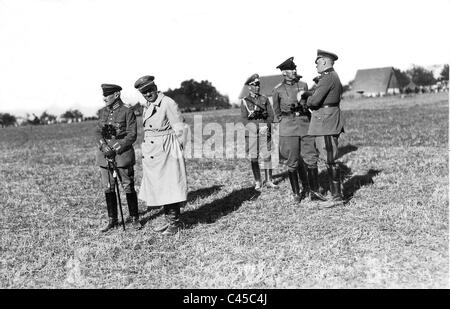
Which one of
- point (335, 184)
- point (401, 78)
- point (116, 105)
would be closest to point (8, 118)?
point (401, 78)

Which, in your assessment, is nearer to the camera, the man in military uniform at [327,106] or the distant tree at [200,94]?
the man in military uniform at [327,106]

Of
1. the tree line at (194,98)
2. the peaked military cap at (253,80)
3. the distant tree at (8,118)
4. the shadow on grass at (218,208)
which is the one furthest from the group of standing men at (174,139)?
the distant tree at (8,118)

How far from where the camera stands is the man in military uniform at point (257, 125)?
955 centimetres

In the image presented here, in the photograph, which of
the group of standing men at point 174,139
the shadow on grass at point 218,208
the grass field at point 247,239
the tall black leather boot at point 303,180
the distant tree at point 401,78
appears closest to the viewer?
the grass field at point 247,239

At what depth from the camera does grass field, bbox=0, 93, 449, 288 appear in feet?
16.1

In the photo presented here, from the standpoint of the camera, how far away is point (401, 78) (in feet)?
376

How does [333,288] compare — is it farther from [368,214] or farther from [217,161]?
[217,161]

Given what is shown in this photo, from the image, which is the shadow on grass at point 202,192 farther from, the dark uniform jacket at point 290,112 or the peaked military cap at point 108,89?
the peaked military cap at point 108,89

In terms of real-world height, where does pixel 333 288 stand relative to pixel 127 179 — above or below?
below

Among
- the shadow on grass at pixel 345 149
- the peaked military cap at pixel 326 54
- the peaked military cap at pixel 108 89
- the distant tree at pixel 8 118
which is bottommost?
the distant tree at pixel 8 118

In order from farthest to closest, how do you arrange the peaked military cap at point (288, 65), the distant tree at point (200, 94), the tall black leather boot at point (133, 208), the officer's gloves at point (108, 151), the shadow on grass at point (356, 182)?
the distant tree at point (200, 94) < the shadow on grass at point (356, 182) < the peaked military cap at point (288, 65) < the tall black leather boot at point (133, 208) < the officer's gloves at point (108, 151)

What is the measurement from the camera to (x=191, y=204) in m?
8.52
